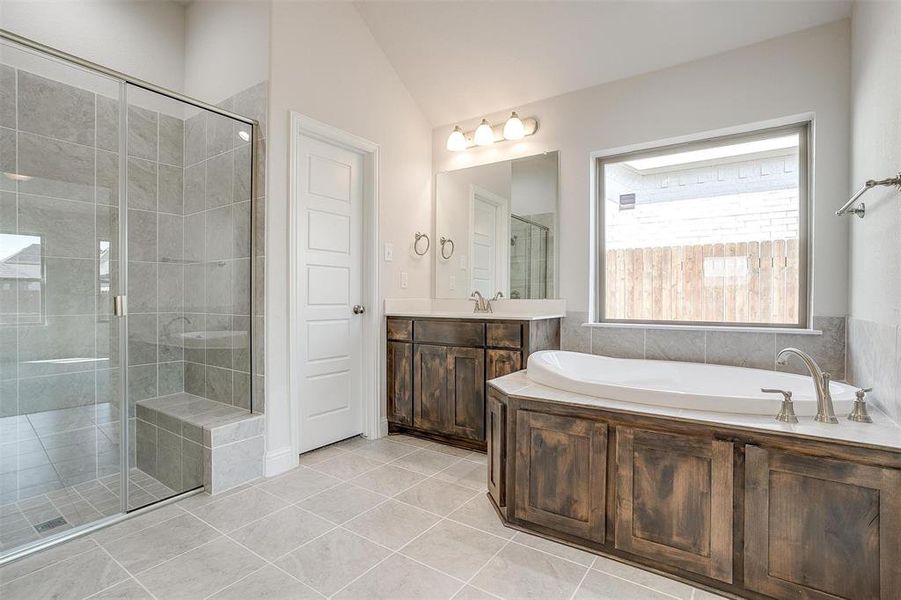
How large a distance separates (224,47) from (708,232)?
132 inches

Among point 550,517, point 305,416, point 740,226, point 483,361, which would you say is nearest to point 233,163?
point 305,416

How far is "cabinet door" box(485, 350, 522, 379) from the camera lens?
287 cm

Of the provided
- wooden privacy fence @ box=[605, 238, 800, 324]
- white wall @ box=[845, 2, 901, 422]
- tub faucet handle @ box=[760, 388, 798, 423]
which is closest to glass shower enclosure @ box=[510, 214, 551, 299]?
wooden privacy fence @ box=[605, 238, 800, 324]

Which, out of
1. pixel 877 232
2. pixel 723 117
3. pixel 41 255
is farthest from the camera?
pixel 723 117

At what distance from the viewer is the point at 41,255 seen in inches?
87.6

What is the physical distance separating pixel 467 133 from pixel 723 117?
1817 mm

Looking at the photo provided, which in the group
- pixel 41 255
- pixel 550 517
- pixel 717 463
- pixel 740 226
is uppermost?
pixel 740 226

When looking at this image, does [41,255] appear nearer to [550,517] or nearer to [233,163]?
[233,163]

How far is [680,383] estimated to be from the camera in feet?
8.84

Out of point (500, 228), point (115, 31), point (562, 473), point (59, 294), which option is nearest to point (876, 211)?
point (562, 473)

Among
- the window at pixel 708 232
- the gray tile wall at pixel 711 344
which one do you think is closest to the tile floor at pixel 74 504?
the gray tile wall at pixel 711 344

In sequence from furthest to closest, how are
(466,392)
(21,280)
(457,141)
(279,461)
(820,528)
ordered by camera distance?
(457,141)
(466,392)
(279,461)
(21,280)
(820,528)

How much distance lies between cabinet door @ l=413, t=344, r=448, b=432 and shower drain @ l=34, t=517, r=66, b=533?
76.5 inches

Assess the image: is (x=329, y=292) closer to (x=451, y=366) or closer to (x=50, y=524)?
(x=451, y=366)
